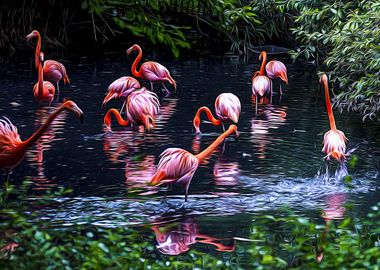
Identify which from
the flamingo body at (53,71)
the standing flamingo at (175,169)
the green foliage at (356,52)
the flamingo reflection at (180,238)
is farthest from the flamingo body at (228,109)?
the flamingo reflection at (180,238)

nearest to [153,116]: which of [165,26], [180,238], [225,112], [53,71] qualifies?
[225,112]

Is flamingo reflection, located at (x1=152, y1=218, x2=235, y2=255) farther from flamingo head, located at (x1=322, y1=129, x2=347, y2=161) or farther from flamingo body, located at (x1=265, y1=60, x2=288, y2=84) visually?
flamingo body, located at (x1=265, y1=60, x2=288, y2=84)

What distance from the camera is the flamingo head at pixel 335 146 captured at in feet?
24.9

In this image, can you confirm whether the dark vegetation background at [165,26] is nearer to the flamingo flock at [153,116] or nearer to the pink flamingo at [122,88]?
the flamingo flock at [153,116]

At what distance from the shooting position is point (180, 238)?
19.7 feet

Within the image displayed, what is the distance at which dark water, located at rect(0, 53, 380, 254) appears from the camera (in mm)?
6398

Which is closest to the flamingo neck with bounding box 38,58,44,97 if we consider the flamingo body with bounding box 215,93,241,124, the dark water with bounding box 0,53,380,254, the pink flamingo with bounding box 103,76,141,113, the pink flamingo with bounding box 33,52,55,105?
the pink flamingo with bounding box 33,52,55,105

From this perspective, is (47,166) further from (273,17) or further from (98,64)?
(273,17)

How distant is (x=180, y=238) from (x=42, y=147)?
2667mm

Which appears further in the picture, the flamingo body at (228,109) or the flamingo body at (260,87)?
the flamingo body at (260,87)

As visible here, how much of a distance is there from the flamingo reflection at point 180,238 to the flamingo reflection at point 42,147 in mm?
1258

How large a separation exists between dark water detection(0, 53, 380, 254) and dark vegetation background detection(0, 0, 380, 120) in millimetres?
1635

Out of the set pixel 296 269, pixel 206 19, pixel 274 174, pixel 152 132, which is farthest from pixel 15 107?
pixel 296 269

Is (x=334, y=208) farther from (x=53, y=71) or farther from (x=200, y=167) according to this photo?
(x=53, y=71)
